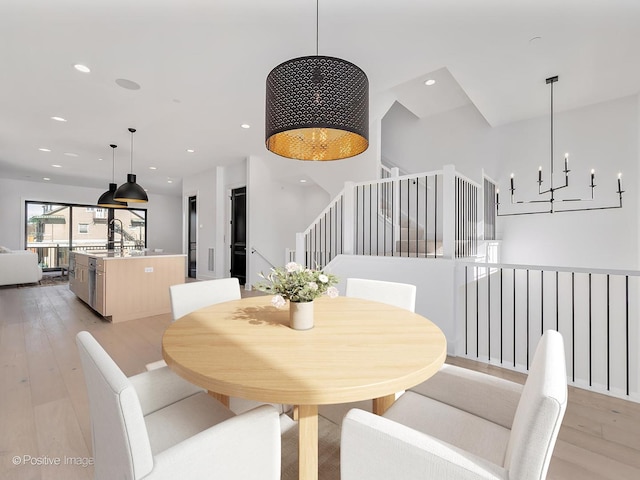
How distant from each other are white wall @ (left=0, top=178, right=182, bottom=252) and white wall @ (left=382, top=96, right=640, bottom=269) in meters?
9.41

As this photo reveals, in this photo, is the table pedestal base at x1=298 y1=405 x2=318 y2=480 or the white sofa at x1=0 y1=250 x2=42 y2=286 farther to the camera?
the white sofa at x1=0 y1=250 x2=42 y2=286

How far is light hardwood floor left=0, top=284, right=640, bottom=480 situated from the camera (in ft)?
4.88

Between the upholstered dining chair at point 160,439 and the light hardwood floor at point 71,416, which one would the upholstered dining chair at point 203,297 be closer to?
the light hardwood floor at point 71,416

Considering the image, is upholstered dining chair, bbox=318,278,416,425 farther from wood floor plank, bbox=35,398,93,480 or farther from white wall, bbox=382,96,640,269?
white wall, bbox=382,96,640,269

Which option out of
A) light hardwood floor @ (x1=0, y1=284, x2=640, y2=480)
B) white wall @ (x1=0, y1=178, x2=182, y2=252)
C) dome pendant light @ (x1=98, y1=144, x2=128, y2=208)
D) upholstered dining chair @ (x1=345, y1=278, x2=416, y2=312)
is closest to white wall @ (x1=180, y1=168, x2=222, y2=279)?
dome pendant light @ (x1=98, y1=144, x2=128, y2=208)

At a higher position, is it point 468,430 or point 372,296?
point 372,296

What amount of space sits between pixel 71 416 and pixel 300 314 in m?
1.77

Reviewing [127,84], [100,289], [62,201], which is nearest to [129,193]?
[100,289]

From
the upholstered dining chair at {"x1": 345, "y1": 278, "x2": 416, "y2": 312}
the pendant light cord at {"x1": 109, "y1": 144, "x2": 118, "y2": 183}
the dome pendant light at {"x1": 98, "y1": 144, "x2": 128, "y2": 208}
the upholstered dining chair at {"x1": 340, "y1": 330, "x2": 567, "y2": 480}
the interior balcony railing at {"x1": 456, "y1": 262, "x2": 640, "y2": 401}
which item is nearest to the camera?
the upholstered dining chair at {"x1": 340, "y1": 330, "x2": 567, "y2": 480}

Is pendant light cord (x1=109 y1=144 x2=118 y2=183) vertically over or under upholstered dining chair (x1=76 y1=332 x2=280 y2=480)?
over

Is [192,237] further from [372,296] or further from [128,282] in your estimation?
[372,296]

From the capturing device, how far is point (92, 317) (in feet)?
13.9

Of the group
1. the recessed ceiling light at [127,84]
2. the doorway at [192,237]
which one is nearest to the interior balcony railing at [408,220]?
the recessed ceiling light at [127,84]

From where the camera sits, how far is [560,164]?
4.52 meters
